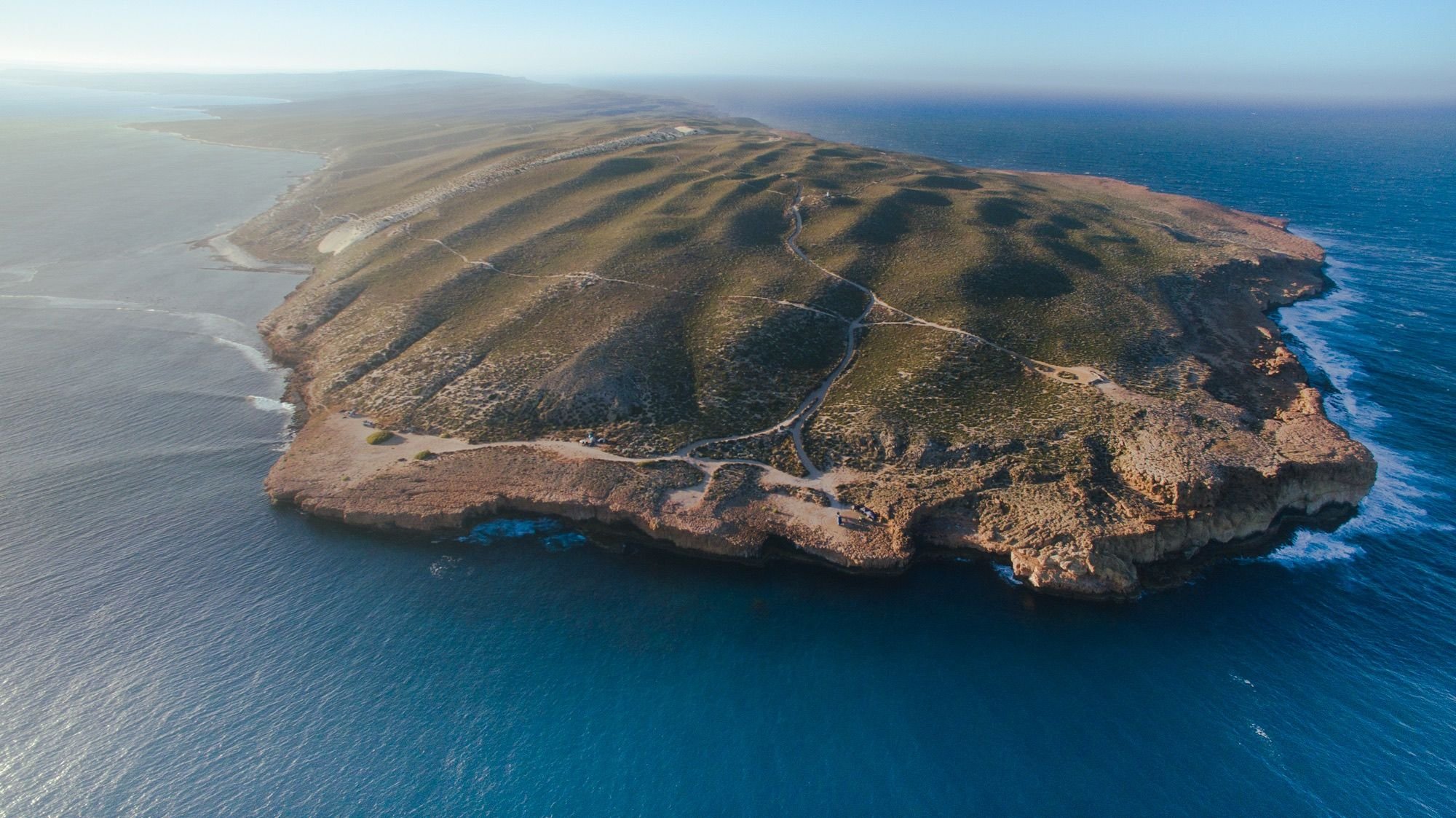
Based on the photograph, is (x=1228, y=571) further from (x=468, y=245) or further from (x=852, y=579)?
(x=468, y=245)

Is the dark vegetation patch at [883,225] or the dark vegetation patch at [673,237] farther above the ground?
the dark vegetation patch at [883,225]

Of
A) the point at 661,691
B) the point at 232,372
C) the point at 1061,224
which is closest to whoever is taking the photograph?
the point at 661,691

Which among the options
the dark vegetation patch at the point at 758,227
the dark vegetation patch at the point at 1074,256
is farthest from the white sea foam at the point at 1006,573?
the dark vegetation patch at the point at 758,227

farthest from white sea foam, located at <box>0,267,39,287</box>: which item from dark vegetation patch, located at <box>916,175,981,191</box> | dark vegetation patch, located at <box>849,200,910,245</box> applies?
dark vegetation patch, located at <box>916,175,981,191</box>

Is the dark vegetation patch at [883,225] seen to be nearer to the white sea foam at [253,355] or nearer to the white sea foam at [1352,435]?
the white sea foam at [1352,435]

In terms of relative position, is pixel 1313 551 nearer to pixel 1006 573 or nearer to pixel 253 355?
pixel 1006 573

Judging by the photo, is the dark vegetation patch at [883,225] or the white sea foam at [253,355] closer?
the white sea foam at [253,355]

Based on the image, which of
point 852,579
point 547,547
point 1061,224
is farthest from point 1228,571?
point 1061,224
